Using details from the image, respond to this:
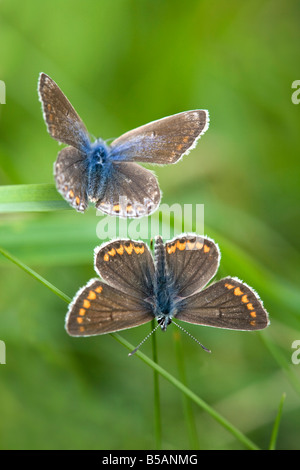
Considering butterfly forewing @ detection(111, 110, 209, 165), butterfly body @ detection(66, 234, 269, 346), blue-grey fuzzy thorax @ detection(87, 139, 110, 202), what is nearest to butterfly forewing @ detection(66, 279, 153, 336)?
butterfly body @ detection(66, 234, 269, 346)

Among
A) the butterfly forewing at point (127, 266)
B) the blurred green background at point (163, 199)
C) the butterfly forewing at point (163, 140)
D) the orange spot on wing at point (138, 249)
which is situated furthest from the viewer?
the blurred green background at point (163, 199)

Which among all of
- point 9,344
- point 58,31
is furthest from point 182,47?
point 9,344

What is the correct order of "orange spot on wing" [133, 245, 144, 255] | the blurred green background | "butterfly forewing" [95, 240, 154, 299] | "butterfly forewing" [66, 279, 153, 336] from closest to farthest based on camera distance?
"butterfly forewing" [66, 279, 153, 336], "butterfly forewing" [95, 240, 154, 299], "orange spot on wing" [133, 245, 144, 255], the blurred green background

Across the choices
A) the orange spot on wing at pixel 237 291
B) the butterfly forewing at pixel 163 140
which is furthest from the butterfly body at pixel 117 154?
the orange spot on wing at pixel 237 291

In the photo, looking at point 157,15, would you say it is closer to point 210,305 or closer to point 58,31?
point 58,31

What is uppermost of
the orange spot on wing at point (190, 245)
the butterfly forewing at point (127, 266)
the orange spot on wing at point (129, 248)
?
the orange spot on wing at point (190, 245)

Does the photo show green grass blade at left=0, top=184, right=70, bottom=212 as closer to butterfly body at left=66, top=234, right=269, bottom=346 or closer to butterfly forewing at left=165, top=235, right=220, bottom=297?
butterfly body at left=66, top=234, right=269, bottom=346

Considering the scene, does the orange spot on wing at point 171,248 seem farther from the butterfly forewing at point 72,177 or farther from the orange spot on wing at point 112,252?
the butterfly forewing at point 72,177

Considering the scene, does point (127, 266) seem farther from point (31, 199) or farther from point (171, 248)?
point (31, 199)
